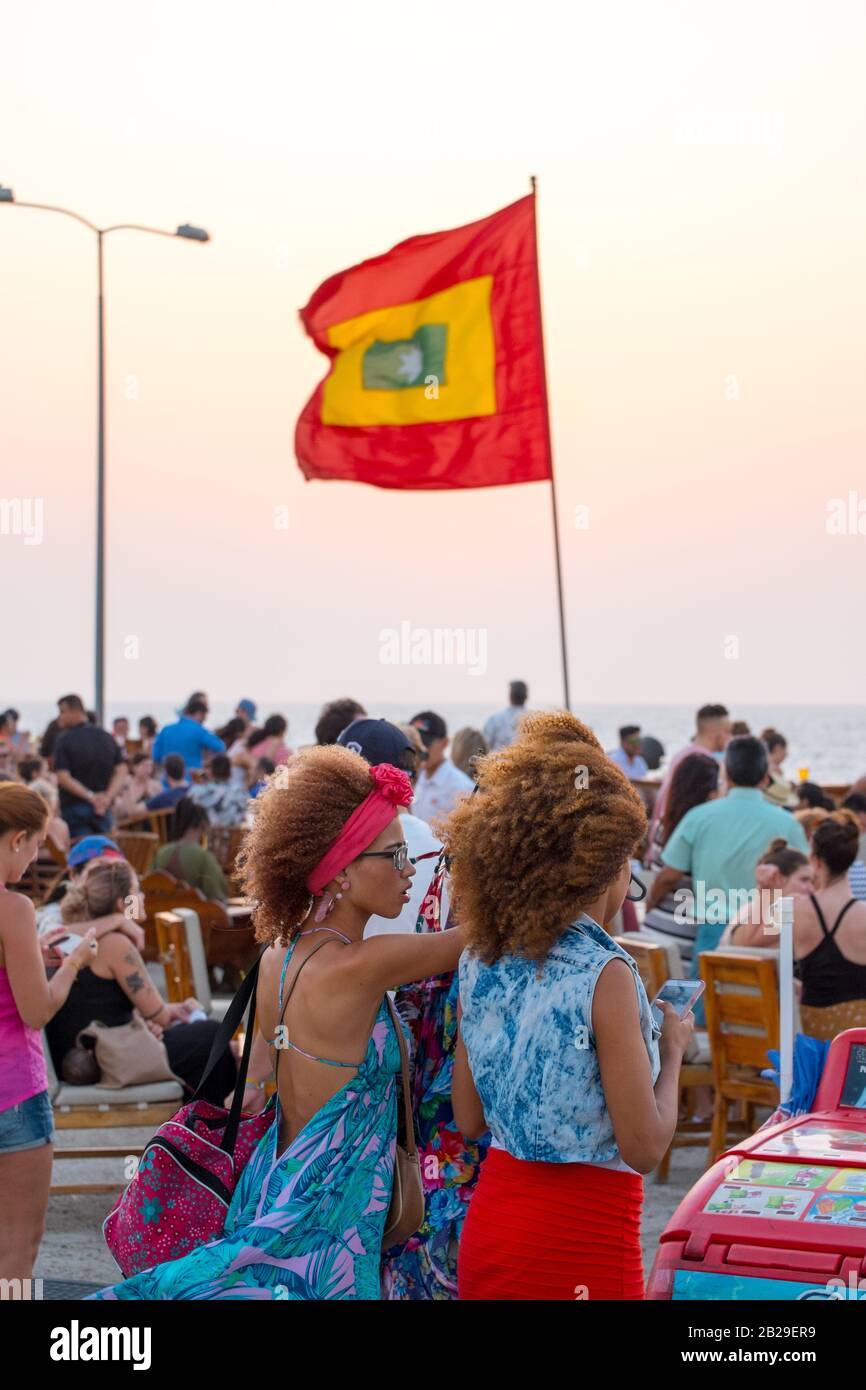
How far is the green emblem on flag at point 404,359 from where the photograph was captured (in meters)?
12.1

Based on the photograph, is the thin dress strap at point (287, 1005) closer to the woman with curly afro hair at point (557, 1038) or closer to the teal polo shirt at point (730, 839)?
the woman with curly afro hair at point (557, 1038)

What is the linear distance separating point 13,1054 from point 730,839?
4.02 meters

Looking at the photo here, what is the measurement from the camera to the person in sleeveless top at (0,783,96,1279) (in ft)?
14.5

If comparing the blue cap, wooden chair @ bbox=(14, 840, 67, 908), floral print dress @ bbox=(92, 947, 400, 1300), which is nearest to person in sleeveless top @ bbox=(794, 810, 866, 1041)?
the blue cap

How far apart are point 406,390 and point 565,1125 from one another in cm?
978

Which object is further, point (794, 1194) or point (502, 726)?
point (502, 726)

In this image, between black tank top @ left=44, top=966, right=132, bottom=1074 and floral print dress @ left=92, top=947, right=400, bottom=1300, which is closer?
floral print dress @ left=92, top=947, right=400, bottom=1300

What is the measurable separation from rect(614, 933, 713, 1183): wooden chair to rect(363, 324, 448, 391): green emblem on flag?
5.81m

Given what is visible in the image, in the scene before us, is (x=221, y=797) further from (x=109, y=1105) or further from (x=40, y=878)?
(x=109, y=1105)

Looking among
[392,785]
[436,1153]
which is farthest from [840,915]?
[392,785]

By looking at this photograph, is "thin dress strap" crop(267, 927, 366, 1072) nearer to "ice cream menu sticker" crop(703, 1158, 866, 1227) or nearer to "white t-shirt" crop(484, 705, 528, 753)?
"ice cream menu sticker" crop(703, 1158, 866, 1227)

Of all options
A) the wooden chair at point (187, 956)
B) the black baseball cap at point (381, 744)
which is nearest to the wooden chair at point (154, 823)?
the wooden chair at point (187, 956)

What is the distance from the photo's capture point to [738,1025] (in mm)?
6648
